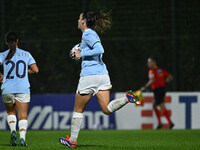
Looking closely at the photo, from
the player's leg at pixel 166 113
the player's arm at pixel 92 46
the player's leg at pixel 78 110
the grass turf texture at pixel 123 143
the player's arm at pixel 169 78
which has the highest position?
the player's arm at pixel 92 46

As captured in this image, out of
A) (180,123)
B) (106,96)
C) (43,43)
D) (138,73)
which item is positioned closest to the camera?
(106,96)

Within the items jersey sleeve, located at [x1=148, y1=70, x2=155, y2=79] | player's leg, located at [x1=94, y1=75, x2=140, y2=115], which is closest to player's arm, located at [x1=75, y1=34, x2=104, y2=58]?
player's leg, located at [x1=94, y1=75, x2=140, y2=115]

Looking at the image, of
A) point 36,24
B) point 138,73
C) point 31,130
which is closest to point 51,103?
point 31,130

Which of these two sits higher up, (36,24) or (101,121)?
(36,24)

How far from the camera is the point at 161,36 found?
17.2 metres

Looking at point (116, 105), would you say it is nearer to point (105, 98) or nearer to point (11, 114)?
point (105, 98)

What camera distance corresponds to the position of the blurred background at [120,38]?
1656cm

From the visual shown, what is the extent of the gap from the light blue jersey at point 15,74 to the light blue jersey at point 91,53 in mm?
1020

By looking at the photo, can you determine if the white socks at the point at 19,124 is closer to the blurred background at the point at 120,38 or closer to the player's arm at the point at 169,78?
the player's arm at the point at 169,78

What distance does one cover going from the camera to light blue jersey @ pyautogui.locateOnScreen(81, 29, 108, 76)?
7812 mm

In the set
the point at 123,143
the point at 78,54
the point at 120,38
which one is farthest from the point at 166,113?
the point at 78,54

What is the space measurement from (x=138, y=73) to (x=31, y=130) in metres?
3.94

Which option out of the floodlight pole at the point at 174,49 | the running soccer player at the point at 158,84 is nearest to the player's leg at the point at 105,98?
the running soccer player at the point at 158,84

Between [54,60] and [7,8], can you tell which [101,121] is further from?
[7,8]
